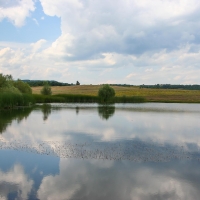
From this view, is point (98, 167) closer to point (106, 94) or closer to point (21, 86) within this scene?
point (21, 86)

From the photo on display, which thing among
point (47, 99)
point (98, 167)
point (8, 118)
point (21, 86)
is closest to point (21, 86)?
point (21, 86)

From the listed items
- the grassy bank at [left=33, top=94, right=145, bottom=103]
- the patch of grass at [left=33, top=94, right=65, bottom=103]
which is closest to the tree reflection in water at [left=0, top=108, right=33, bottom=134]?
the grassy bank at [left=33, top=94, right=145, bottom=103]

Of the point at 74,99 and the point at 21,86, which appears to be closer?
the point at 21,86

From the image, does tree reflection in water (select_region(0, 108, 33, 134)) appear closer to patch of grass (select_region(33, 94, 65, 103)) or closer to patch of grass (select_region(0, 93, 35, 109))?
patch of grass (select_region(0, 93, 35, 109))

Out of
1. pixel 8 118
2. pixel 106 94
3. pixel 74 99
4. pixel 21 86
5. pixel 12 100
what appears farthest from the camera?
pixel 106 94

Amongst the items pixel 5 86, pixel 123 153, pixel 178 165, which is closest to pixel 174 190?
pixel 178 165

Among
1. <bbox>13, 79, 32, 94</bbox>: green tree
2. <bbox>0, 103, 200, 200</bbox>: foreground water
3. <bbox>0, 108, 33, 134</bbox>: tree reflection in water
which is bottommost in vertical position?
<bbox>0, 103, 200, 200</bbox>: foreground water

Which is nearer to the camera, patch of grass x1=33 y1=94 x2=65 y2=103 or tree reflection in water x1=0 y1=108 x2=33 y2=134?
tree reflection in water x1=0 y1=108 x2=33 y2=134

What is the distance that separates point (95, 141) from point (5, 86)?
116ft

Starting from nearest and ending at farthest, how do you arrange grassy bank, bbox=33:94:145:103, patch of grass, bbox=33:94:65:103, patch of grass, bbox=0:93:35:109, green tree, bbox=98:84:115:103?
patch of grass, bbox=0:93:35:109 → patch of grass, bbox=33:94:65:103 → grassy bank, bbox=33:94:145:103 → green tree, bbox=98:84:115:103

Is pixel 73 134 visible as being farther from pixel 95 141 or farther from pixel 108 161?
pixel 108 161

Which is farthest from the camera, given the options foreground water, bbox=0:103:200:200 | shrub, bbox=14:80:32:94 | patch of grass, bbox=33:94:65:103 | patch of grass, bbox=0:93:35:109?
shrub, bbox=14:80:32:94

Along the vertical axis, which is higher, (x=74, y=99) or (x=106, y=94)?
(x=106, y=94)

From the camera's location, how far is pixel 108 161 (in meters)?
11.3
